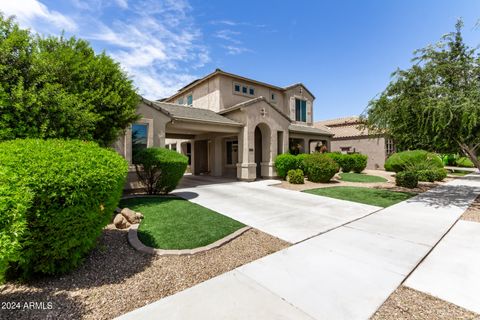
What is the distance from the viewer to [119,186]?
3961 millimetres

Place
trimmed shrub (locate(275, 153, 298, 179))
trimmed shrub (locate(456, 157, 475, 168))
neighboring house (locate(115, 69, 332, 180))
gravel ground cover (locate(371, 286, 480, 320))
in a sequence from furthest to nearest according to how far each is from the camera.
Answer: trimmed shrub (locate(456, 157, 475, 168)) → trimmed shrub (locate(275, 153, 298, 179)) → neighboring house (locate(115, 69, 332, 180)) → gravel ground cover (locate(371, 286, 480, 320))

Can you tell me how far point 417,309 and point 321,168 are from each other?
12.2 metres

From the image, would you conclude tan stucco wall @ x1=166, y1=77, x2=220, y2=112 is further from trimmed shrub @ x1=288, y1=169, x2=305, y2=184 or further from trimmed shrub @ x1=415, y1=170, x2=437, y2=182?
trimmed shrub @ x1=415, y1=170, x2=437, y2=182

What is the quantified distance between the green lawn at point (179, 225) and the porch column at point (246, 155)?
7632 millimetres

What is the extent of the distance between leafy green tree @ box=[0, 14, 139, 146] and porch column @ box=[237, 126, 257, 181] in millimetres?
8406

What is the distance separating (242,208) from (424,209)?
6819mm

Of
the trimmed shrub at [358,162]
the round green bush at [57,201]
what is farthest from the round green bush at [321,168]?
the round green bush at [57,201]

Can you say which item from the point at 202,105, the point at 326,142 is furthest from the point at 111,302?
the point at 326,142

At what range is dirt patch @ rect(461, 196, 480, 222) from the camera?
7090mm

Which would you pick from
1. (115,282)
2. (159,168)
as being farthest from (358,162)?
(115,282)

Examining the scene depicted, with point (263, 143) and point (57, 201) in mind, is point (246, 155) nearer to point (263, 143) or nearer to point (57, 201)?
point (263, 143)

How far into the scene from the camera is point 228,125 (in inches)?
585

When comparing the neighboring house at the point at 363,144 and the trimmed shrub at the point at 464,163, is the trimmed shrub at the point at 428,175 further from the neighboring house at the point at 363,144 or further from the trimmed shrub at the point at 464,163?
the trimmed shrub at the point at 464,163

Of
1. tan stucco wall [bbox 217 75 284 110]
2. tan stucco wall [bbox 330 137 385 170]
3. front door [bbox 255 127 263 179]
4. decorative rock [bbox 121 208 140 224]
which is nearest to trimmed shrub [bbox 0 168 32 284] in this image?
decorative rock [bbox 121 208 140 224]
